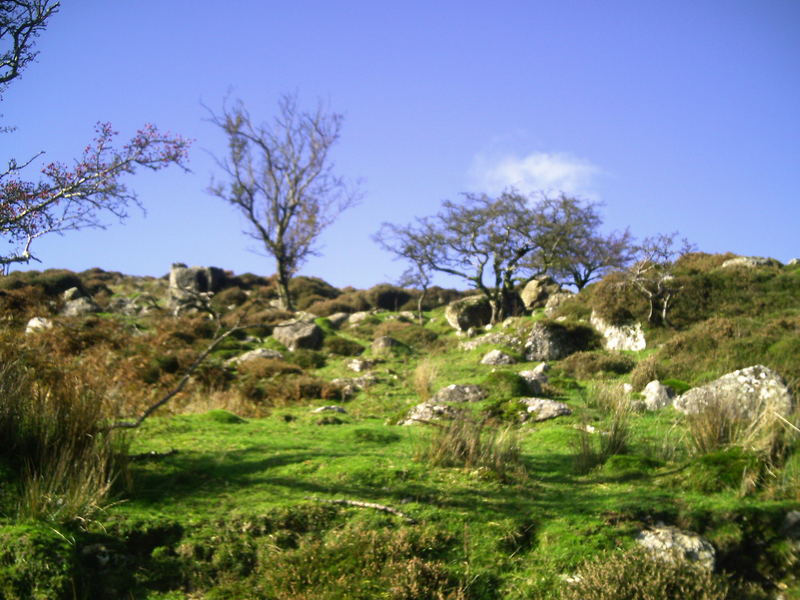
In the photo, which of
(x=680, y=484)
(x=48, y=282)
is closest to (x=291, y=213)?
(x=48, y=282)

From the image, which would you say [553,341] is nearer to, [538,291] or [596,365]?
[596,365]

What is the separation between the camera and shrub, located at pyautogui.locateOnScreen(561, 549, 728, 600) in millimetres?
5320

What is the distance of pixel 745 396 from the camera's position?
9.83 meters

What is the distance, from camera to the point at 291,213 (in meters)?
40.1

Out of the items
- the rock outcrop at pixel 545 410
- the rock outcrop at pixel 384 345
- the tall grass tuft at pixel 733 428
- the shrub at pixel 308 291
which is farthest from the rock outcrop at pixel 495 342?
the shrub at pixel 308 291

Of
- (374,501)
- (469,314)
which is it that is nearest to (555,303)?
(469,314)

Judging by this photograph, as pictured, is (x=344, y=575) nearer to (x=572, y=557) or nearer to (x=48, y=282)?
(x=572, y=557)

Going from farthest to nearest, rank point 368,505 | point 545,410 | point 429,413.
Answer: point 429,413 → point 545,410 → point 368,505

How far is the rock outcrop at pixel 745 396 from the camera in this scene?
8562mm

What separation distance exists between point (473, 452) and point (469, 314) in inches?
1011

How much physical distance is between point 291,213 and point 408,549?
3585 centimetres

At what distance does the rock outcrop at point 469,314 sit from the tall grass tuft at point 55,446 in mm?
26237

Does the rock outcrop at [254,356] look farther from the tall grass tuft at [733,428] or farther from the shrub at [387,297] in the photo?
the shrub at [387,297]

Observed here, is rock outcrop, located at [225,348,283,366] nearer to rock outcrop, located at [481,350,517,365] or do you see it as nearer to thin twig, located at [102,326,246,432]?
rock outcrop, located at [481,350,517,365]
